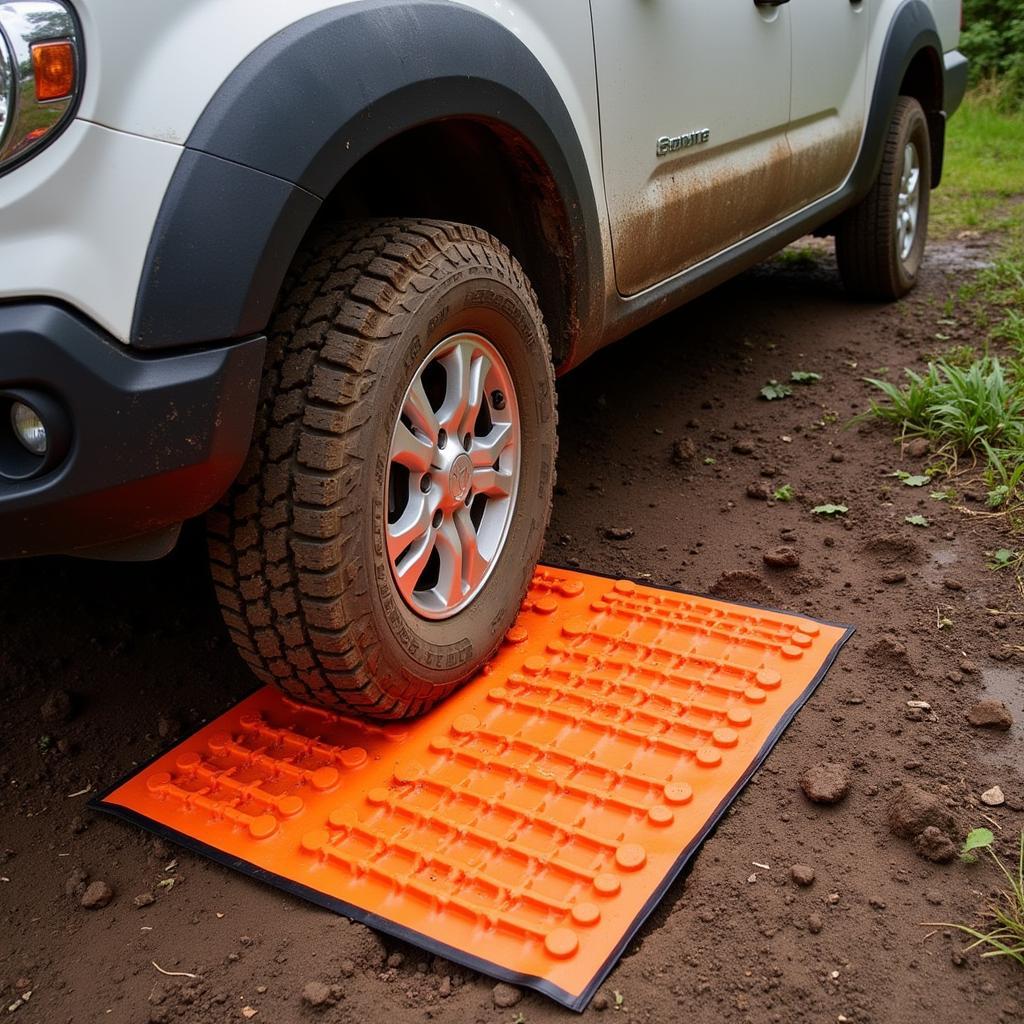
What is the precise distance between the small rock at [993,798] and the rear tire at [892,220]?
302cm

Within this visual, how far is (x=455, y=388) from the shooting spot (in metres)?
2.10

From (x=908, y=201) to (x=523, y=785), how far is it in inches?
145

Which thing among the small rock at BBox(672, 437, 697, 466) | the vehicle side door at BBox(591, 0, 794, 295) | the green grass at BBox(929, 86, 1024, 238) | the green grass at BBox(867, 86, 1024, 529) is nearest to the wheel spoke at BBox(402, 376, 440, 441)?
the vehicle side door at BBox(591, 0, 794, 295)

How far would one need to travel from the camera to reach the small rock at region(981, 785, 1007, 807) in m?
1.86

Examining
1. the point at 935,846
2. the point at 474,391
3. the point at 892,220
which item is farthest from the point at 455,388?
the point at 892,220

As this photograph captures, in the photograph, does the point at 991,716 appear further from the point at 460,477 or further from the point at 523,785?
the point at 460,477

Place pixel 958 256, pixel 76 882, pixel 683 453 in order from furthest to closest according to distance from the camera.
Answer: pixel 958 256
pixel 683 453
pixel 76 882

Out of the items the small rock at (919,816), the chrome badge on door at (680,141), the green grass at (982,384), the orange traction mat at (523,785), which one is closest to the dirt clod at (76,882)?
the orange traction mat at (523,785)

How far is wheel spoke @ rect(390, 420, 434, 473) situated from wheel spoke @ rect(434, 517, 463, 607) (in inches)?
5.9

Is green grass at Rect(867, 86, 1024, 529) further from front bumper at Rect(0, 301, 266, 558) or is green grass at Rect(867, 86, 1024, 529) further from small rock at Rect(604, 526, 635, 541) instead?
front bumper at Rect(0, 301, 266, 558)

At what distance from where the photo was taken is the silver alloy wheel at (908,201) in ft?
14.8

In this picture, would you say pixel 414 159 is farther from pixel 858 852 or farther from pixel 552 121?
pixel 858 852

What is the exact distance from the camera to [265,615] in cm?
184

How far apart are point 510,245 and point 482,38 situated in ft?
1.71
